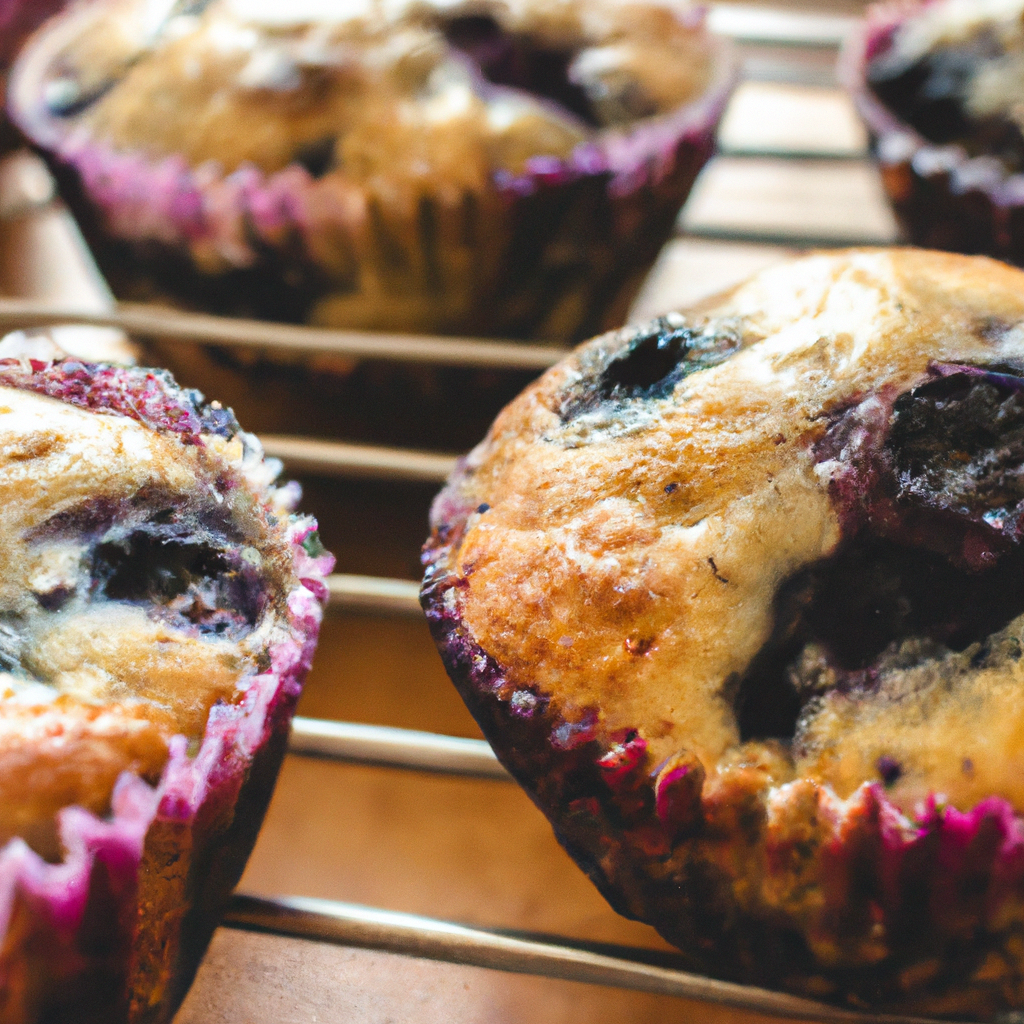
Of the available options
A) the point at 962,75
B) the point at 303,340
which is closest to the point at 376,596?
the point at 303,340

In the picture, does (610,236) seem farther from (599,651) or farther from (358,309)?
(599,651)

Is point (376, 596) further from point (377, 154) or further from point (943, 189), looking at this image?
point (943, 189)

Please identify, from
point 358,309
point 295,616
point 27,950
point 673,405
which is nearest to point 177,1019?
point 27,950

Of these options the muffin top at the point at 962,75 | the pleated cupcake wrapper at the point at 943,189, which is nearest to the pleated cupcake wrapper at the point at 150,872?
the pleated cupcake wrapper at the point at 943,189

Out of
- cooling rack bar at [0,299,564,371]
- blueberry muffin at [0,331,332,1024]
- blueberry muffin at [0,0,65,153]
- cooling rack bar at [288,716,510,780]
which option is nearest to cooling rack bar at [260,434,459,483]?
cooling rack bar at [0,299,564,371]

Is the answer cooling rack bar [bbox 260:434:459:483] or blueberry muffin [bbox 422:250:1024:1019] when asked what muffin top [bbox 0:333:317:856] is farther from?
cooling rack bar [bbox 260:434:459:483]

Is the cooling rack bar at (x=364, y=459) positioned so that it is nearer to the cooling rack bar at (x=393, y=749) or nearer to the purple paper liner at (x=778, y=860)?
the cooling rack bar at (x=393, y=749)
